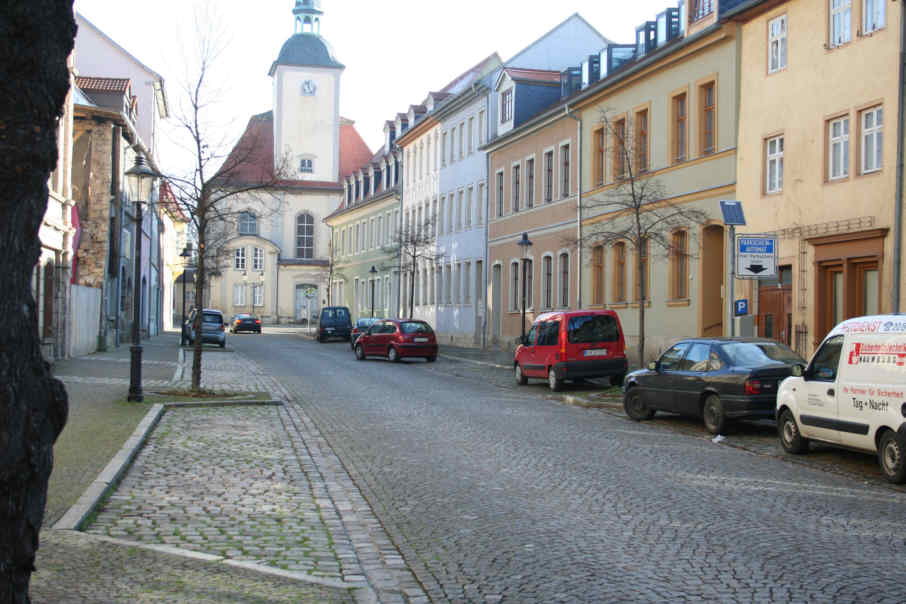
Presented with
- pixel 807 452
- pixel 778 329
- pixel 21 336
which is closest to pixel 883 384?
pixel 807 452

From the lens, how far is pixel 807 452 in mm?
13680

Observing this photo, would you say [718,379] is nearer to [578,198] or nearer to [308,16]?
[578,198]

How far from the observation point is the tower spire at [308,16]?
98125 millimetres

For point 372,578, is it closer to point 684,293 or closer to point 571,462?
point 571,462

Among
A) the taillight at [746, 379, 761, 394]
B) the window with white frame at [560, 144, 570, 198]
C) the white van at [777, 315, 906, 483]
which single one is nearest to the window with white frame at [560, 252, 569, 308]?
the window with white frame at [560, 144, 570, 198]

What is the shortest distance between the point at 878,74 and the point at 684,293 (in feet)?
32.8

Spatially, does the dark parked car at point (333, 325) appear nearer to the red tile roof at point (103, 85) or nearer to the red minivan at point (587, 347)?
the red tile roof at point (103, 85)

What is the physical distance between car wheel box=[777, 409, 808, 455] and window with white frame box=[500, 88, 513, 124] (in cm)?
3353

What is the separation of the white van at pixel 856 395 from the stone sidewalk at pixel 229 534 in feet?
18.8

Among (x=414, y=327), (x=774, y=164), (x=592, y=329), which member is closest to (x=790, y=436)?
(x=592, y=329)

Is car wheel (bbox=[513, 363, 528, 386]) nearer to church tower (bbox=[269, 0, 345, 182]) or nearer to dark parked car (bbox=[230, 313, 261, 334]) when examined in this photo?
A: dark parked car (bbox=[230, 313, 261, 334])

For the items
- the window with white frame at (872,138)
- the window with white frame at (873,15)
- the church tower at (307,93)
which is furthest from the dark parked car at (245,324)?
the window with white frame at (873,15)

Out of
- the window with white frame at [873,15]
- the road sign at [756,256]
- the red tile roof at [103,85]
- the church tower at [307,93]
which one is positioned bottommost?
the road sign at [756,256]

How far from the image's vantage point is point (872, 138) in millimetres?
21719
